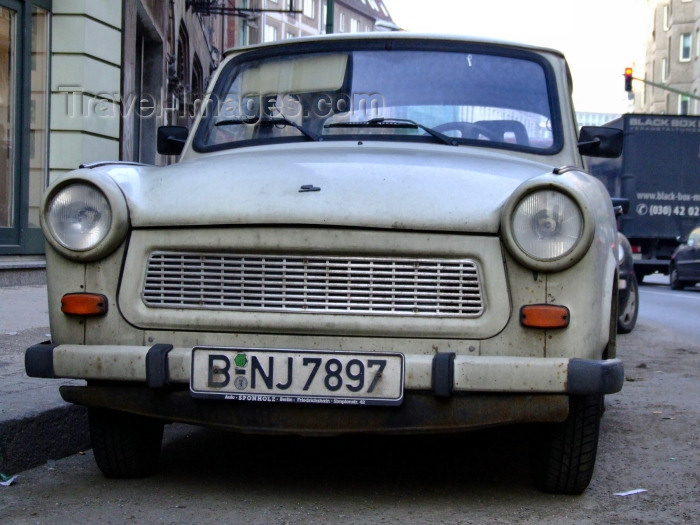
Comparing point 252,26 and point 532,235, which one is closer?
point 532,235

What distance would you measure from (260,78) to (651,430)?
2506 millimetres

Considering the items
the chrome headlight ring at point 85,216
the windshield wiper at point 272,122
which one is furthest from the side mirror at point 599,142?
the chrome headlight ring at point 85,216

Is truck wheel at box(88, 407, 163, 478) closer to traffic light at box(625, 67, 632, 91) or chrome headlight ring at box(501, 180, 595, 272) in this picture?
chrome headlight ring at box(501, 180, 595, 272)

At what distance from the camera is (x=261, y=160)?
163 inches

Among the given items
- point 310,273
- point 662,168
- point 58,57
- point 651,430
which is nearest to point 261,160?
point 310,273

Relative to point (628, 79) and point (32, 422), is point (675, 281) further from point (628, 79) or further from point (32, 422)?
point (32, 422)

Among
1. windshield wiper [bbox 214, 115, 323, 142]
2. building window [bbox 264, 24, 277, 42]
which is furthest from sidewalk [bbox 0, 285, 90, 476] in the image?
building window [bbox 264, 24, 277, 42]

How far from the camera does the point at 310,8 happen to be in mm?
73625

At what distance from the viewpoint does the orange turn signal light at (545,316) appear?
3.46 meters

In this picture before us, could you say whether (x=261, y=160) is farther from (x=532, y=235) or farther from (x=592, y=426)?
(x=592, y=426)

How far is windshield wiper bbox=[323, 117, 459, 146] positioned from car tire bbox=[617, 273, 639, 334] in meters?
5.72

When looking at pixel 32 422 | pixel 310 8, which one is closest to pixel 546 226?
pixel 32 422

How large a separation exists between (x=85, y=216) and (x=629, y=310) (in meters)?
7.50

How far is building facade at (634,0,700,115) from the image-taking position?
56094mm
